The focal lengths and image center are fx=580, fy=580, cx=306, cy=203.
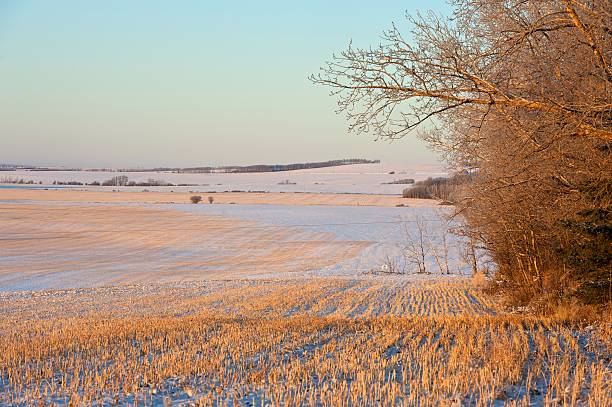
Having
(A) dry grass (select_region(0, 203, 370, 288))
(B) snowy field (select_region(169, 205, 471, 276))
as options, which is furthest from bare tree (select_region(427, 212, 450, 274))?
(A) dry grass (select_region(0, 203, 370, 288))

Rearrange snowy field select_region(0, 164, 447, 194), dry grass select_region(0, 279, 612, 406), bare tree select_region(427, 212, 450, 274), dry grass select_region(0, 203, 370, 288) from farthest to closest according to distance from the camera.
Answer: snowy field select_region(0, 164, 447, 194) → bare tree select_region(427, 212, 450, 274) → dry grass select_region(0, 203, 370, 288) → dry grass select_region(0, 279, 612, 406)

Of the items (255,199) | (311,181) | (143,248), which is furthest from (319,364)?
(311,181)

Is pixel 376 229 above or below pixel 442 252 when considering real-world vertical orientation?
above

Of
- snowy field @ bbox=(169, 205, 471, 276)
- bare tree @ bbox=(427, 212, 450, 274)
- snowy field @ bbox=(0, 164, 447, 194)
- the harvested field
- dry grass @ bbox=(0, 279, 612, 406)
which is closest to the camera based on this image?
dry grass @ bbox=(0, 279, 612, 406)

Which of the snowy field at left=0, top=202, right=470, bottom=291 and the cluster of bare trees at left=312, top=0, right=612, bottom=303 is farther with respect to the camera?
the snowy field at left=0, top=202, right=470, bottom=291

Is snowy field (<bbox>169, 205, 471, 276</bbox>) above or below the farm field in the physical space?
below

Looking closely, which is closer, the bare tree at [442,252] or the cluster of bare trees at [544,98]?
the cluster of bare trees at [544,98]

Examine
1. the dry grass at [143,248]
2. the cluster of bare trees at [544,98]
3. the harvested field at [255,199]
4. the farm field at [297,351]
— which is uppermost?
the cluster of bare trees at [544,98]

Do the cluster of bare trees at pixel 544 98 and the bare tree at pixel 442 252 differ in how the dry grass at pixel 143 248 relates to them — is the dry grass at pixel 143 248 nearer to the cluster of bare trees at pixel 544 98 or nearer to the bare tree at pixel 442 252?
the bare tree at pixel 442 252

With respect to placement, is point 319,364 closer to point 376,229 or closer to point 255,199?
point 376,229

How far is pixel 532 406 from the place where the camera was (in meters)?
5.59

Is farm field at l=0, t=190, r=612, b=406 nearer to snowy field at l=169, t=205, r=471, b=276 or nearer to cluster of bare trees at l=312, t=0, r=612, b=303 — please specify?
cluster of bare trees at l=312, t=0, r=612, b=303

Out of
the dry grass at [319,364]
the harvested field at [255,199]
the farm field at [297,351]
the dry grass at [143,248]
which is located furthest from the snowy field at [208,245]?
the dry grass at [319,364]

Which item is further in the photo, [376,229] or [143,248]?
[376,229]
